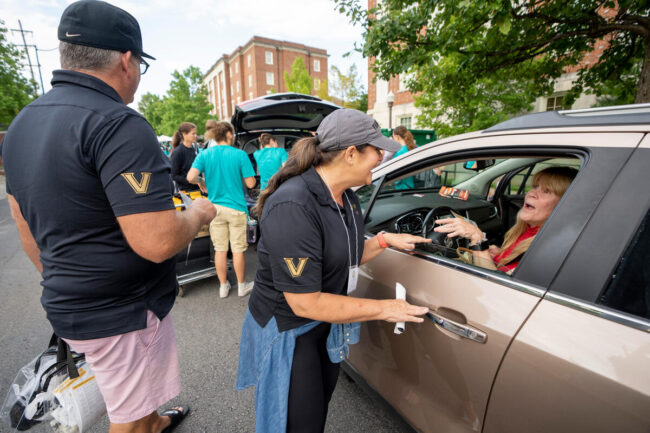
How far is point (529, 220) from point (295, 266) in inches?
60.7

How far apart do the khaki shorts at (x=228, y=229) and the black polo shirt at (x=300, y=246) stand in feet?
7.77

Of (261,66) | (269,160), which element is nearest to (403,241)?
(269,160)

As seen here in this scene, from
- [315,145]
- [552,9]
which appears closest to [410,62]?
[552,9]

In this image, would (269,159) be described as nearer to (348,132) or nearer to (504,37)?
(348,132)

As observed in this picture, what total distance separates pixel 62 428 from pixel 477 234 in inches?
88.2

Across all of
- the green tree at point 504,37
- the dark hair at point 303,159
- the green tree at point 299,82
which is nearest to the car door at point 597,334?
the dark hair at point 303,159

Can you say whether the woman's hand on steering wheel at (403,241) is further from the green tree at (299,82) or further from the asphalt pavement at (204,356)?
the green tree at (299,82)

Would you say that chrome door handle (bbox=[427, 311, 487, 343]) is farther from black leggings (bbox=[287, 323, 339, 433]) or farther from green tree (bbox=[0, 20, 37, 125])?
green tree (bbox=[0, 20, 37, 125])

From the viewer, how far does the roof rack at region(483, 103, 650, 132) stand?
1045 millimetres

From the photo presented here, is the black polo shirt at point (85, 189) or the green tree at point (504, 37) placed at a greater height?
A: the green tree at point (504, 37)

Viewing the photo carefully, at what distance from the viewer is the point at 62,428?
4.54ft

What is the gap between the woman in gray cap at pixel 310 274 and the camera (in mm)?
1151

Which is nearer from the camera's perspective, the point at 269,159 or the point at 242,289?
the point at 242,289

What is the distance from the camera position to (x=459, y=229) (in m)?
1.70
